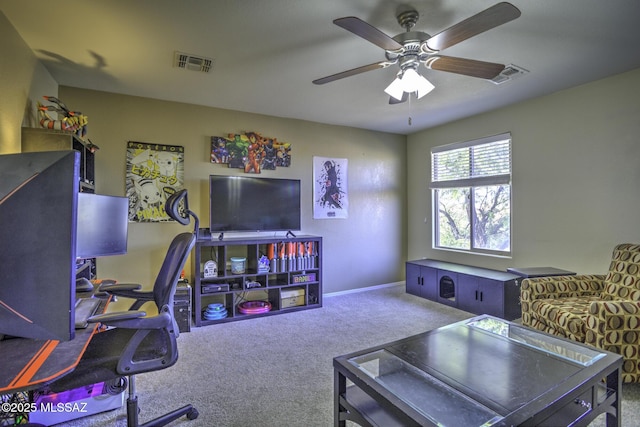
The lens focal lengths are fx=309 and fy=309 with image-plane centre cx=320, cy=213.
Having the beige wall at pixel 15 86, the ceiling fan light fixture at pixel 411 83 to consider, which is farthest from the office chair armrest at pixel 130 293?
the ceiling fan light fixture at pixel 411 83

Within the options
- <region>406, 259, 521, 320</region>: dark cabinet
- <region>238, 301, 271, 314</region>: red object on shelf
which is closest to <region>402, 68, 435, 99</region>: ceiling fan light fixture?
<region>406, 259, 521, 320</region>: dark cabinet

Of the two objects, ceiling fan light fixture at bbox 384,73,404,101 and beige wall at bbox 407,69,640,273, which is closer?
ceiling fan light fixture at bbox 384,73,404,101

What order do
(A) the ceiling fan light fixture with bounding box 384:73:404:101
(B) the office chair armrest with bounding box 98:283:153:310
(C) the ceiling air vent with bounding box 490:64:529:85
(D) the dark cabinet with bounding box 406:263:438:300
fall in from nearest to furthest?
(B) the office chair armrest with bounding box 98:283:153:310, (A) the ceiling fan light fixture with bounding box 384:73:404:101, (C) the ceiling air vent with bounding box 490:64:529:85, (D) the dark cabinet with bounding box 406:263:438:300

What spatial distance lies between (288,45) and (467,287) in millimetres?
3288

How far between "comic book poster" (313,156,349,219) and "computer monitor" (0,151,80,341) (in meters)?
3.75

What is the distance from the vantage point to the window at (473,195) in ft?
12.9

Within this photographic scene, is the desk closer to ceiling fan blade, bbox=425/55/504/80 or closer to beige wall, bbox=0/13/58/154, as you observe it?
beige wall, bbox=0/13/58/154

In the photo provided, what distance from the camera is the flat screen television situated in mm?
3584

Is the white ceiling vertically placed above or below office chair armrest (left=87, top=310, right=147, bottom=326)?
above

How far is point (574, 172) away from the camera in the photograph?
3248 millimetres

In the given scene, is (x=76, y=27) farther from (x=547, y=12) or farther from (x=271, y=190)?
(x=547, y=12)

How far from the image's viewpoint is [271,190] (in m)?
3.90

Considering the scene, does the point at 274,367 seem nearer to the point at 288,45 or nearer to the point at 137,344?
the point at 137,344

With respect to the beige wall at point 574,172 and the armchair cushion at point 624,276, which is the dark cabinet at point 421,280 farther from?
the armchair cushion at point 624,276
